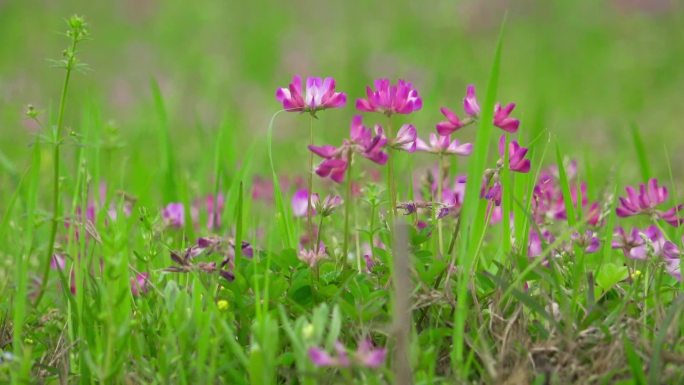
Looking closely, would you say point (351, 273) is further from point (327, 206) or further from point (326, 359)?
point (326, 359)

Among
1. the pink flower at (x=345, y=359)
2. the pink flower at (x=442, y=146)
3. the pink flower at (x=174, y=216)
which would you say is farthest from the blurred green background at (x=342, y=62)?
the pink flower at (x=345, y=359)

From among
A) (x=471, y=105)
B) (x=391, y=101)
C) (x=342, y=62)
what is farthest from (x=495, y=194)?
(x=342, y=62)

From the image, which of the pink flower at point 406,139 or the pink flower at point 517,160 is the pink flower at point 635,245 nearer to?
the pink flower at point 517,160

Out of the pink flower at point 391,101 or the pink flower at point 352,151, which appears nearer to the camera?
the pink flower at point 352,151

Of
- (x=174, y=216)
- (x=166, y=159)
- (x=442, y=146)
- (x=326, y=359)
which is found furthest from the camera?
(x=166, y=159)

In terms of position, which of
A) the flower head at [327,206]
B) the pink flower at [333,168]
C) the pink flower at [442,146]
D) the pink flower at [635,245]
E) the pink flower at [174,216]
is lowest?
the pink flower at [635,245]

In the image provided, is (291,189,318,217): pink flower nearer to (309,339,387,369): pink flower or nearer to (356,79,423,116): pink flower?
(356,79,423,116): pink flower

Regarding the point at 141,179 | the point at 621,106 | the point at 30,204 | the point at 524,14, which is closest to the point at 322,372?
the point at 30,204
